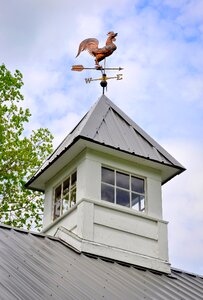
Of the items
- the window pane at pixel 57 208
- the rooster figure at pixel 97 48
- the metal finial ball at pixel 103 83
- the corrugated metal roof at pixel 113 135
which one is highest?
the rooster figure at pixel 97 48

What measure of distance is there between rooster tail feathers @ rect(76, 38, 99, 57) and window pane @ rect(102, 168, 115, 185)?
3999 mm

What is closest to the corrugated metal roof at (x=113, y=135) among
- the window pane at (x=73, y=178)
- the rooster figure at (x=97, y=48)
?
the window pane at (x=73, y=178)

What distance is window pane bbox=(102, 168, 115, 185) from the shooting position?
14.3m

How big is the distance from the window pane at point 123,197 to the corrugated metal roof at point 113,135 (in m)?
0.97

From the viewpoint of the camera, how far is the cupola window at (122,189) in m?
14.2

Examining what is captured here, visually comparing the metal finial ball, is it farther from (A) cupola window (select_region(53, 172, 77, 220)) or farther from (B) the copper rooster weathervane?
(A) cupola window (select_region(53, 172, 77, 220))

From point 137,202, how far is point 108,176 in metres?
0.99

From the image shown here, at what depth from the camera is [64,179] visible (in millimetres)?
15016

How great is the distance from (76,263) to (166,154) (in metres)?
4.76

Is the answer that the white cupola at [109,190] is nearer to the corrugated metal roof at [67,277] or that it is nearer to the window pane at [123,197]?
the window pane at [123,197]

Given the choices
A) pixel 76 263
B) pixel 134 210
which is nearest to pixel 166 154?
pixel 134 210

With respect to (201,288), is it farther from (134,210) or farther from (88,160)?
(88,160)

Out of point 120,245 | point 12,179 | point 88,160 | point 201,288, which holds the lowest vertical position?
point 201,288

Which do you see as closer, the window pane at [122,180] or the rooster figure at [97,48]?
the window pane at [122,180]
